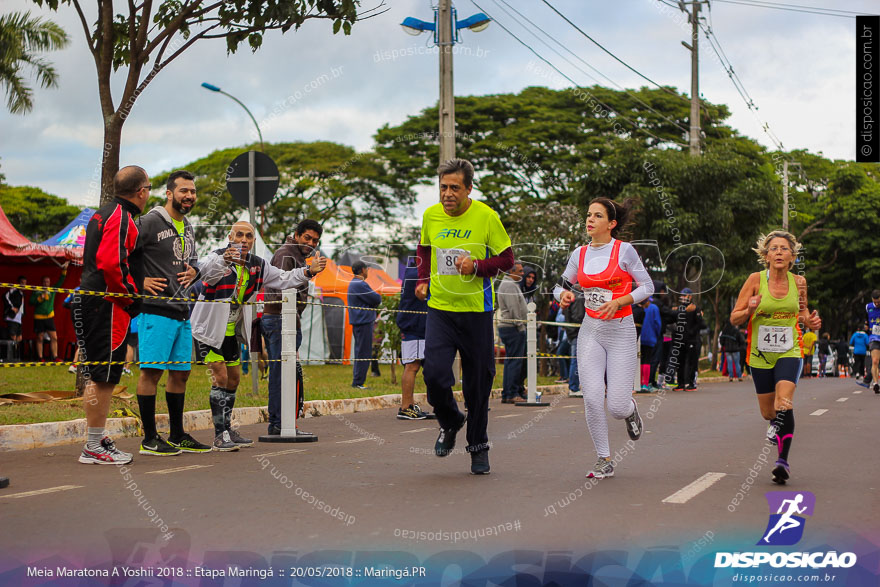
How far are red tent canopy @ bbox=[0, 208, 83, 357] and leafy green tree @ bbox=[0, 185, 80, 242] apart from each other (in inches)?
1365

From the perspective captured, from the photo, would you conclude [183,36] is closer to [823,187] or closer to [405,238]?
[405,238]

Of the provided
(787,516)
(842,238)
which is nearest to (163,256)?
(787,516)

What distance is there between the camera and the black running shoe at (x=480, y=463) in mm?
6926

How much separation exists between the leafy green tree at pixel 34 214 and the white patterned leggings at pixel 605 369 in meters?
54.1

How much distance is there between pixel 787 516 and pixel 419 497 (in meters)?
2.01

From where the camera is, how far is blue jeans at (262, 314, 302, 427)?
946cm

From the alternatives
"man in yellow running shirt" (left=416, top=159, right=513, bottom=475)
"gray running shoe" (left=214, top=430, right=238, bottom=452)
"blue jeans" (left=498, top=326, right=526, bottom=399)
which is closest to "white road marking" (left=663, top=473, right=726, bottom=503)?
"man in yellow running shirt" (left=416, top=159, right=513, bottom=475)

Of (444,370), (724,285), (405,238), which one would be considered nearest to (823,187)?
(724,285)

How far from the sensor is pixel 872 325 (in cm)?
1967

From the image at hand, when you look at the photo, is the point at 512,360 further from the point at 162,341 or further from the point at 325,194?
the point at 325,194

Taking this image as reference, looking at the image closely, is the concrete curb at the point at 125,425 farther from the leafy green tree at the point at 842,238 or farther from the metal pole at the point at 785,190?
the leafy green tree at the point at 842,238

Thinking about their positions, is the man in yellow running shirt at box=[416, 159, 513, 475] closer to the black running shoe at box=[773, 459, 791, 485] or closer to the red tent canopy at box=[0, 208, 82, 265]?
the black running shoe at box=[773, 459, 791, 485]

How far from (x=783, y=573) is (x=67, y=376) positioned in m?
15.6

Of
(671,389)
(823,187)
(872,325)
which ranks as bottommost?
(671,389)
